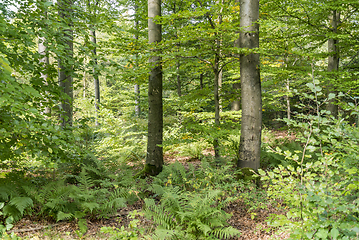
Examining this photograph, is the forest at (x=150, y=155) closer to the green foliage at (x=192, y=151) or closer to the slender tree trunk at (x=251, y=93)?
the slender tree trunk at (x=251, y=93)

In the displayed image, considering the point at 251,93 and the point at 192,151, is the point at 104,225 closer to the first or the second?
the point at 251,93

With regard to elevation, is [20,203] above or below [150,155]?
below

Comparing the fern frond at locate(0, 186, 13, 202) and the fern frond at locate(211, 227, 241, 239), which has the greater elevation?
the fern frond at locate(0, 186, 13, 202)

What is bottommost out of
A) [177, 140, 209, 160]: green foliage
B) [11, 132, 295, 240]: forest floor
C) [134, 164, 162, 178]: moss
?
[11, 132, 295, 240]: forest floor

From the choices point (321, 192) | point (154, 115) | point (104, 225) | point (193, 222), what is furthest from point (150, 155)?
point (321, 192)

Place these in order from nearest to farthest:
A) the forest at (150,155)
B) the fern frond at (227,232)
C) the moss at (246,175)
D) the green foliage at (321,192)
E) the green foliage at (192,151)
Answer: the green foliage at (321,192)
the forest at (150,155)
the fern frond at (227,232)
the moss at (246,175)
the green foliage at (192,151)

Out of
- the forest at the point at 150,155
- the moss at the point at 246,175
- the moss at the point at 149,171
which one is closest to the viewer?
the forest at the point at 150,155

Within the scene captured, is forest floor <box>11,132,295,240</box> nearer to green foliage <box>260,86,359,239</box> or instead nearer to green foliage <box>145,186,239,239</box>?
green foliage <box>145,186,239,239</box>

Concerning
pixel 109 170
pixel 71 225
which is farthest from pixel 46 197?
pixel 109 170

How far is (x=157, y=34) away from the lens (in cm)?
482

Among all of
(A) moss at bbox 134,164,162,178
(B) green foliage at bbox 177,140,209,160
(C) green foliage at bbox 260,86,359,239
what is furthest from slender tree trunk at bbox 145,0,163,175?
(C) green foliage at bbox 260,86,359,239

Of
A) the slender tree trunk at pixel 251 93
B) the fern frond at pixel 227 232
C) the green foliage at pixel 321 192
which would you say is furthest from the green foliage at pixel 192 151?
the green foliage at pixel 321 192

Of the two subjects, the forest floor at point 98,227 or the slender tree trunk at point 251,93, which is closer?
the forest floor at point 98,227

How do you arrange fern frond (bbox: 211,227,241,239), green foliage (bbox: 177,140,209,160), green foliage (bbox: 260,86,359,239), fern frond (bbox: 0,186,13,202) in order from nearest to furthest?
green foliage (bbox: 260,86,359,239) < fern frond (bbox: 211,227,241,239) < fern frond (bbox: 0,186,13,202) < green foliage (bbox: 177,140,209,160)
